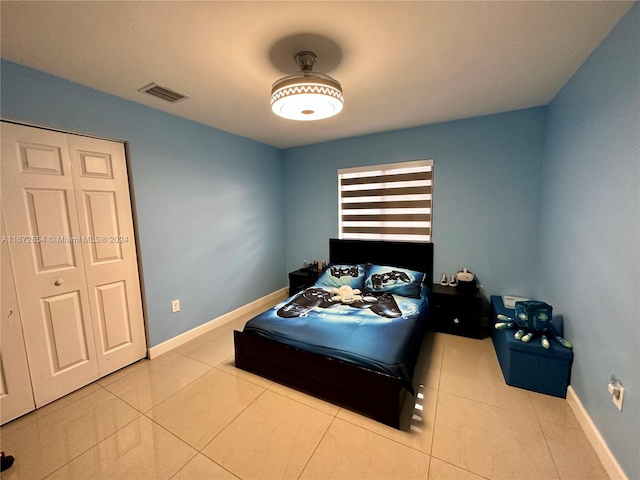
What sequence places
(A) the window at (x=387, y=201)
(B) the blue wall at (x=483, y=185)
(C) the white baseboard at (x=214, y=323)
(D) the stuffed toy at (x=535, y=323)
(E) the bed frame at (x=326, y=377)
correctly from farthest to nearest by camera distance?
(A) the window at (x=387, y=201) < (B) the blue wall at (x=483, y=185) < (C) the white baseboard at (x=214, y=323) < (D) the stuffed toy at (x=535, y=323) < (E) the bed frame at (x=326, y=377)

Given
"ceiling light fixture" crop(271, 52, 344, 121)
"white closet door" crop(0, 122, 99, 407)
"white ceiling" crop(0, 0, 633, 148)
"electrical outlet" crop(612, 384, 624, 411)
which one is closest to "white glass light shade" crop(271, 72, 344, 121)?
"ceiling light fixture" crop(271, 52, 344, 121)

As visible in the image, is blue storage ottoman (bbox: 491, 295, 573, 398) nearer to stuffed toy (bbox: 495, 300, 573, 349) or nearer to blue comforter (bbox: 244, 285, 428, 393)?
stuffed toy (bbox: 495, 300, 573, 349)

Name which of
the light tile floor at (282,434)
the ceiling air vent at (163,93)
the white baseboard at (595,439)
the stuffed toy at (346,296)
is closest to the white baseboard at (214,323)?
the light tile floor at (282,434)

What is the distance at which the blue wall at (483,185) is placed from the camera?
2.74m

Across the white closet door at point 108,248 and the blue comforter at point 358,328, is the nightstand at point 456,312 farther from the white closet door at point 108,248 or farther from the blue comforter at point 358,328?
the white closet door at point 108,248

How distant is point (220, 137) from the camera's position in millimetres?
3164

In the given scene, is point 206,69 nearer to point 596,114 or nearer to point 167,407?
point 167,407

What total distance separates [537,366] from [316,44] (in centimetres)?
279

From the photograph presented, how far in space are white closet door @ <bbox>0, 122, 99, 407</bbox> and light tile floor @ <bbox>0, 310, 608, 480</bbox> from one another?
268mm

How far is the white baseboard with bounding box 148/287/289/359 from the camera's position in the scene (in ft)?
8.66

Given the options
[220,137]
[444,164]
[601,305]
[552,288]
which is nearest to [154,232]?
[220,137]

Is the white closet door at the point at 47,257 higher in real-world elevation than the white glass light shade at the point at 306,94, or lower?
lower

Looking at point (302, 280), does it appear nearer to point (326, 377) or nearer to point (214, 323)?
point (214, 323)

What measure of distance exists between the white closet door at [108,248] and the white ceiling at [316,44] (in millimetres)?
566
